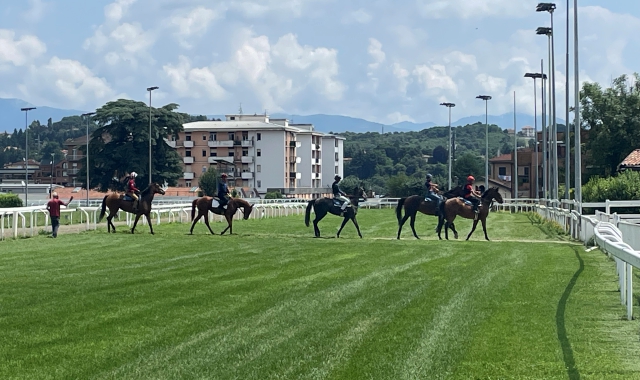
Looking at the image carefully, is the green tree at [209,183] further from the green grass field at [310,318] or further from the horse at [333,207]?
the green grass field at [310,318]

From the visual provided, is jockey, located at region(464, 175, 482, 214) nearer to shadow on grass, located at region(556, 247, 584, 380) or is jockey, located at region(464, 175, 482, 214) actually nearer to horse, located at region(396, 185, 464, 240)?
horse, located at region(396, 185, 464, 240)

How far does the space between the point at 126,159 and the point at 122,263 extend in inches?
2428

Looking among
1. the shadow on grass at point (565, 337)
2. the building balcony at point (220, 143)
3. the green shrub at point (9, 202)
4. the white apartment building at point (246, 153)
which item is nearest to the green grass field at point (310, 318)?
the shadow on grass at point (565, 337)

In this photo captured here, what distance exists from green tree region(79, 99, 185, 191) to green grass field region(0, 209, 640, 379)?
59.4 meters

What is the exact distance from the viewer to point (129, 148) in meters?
77.1

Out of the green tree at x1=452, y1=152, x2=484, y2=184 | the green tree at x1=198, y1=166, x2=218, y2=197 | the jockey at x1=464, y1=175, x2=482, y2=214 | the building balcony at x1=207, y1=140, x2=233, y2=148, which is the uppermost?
the building balcony at x1=207, y1=140, x2=233, y2=148

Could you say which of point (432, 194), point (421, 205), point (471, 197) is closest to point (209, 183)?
point (421, 205)

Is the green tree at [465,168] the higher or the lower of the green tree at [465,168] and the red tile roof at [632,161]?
the higher

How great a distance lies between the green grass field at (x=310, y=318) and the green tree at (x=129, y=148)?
195ft

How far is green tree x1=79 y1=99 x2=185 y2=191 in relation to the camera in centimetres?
7681

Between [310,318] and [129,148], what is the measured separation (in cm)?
6912

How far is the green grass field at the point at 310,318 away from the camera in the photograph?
300 inches

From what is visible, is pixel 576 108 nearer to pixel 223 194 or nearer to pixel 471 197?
pixel 471 197

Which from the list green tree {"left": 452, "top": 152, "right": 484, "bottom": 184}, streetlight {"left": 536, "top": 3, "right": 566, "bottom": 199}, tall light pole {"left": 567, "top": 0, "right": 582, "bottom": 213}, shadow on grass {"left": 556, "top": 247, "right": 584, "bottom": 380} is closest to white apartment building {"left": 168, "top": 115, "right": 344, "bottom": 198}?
green tree {"left": 452, "top": 152, "right": 484, "bottom": 184}
